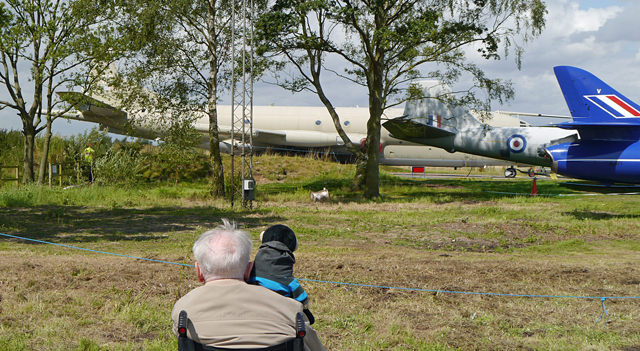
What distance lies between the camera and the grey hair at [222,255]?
2807mm

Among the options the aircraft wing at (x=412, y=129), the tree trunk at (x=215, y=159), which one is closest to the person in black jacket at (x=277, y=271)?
the tree trunk at (x=215, y=159)

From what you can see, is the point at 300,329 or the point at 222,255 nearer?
the point at 300,329

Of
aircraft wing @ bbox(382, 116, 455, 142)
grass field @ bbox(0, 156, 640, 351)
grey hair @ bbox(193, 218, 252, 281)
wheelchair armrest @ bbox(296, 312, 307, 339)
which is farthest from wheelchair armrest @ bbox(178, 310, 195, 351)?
aircraft wing @ bbox(382, 116, 455, 142)

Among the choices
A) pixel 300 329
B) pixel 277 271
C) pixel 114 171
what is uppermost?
pixel 277 271

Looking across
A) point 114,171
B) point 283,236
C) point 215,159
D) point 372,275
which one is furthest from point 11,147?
point 283,236

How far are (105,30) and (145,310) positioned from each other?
67.5 feet

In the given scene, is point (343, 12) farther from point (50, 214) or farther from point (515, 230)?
point (50, 214)

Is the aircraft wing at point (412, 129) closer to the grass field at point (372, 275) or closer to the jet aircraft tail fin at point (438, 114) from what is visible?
the jet aircraft tail fin at point (438, 114)

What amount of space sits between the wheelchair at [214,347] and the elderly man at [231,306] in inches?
0.9

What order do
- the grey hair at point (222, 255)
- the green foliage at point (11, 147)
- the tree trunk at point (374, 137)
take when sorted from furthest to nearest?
the green foliage at point (11, 147), the tree trunk at point (374, 137), the grey hair at point (222, 255)

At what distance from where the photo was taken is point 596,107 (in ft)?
54.2

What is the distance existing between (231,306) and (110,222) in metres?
13.2

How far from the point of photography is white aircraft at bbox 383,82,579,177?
1041 inches

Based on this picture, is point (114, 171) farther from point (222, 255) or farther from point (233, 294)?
point (233, 294)
